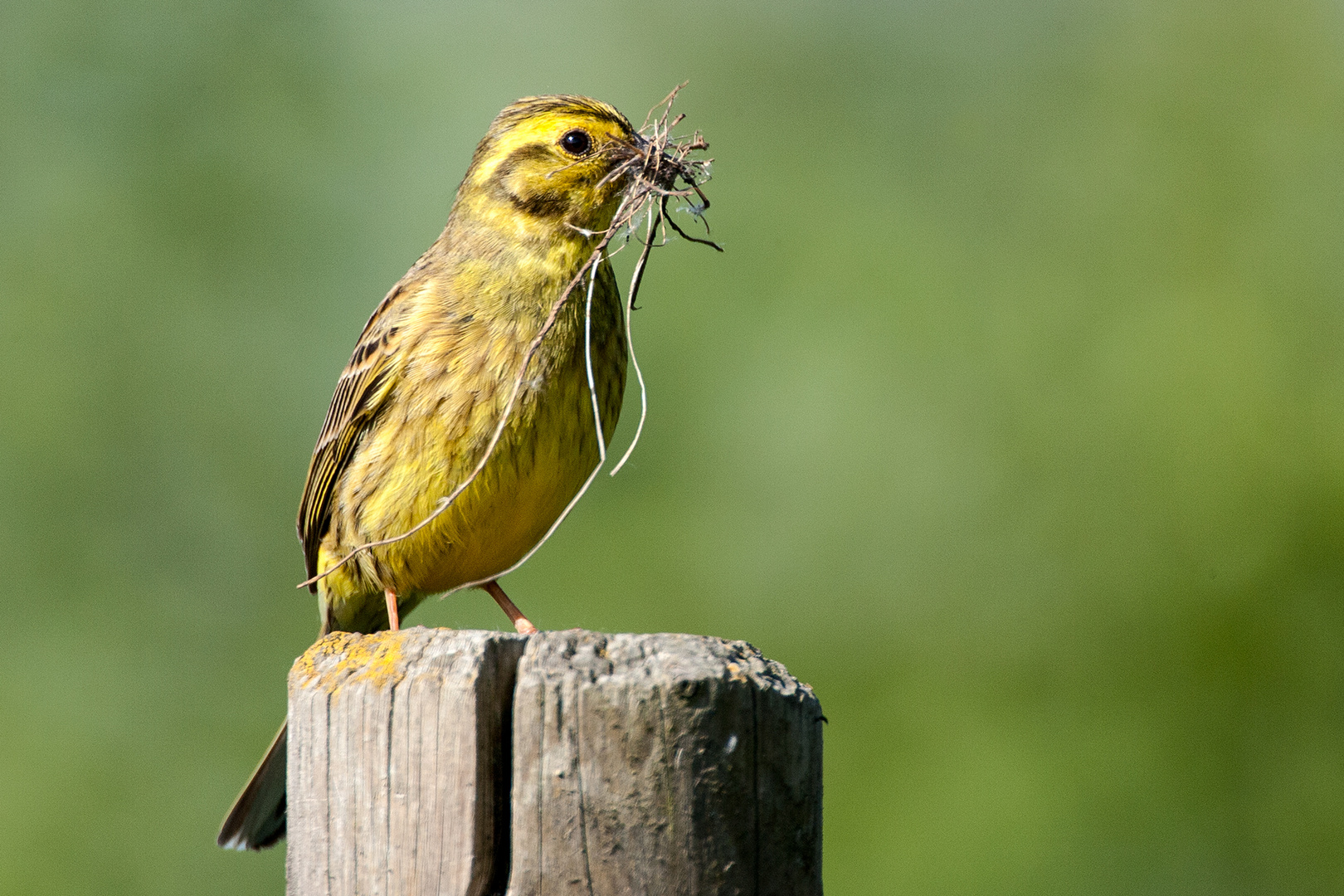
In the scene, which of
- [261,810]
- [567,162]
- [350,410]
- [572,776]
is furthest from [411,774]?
[567,162]

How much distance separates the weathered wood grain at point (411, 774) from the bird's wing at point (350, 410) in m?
2.32

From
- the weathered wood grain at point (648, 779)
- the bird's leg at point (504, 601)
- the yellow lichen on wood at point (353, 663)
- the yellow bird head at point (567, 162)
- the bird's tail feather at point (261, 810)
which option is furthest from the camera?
the bird's leg at point (504, 601)

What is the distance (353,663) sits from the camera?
2.74m

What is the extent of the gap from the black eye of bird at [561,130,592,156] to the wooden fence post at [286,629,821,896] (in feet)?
8.82

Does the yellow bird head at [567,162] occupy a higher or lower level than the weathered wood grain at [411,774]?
higher

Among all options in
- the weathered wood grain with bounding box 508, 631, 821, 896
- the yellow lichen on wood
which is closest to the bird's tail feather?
the yellow lichen on wood

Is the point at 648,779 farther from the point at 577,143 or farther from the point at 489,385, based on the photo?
the point at 577,143

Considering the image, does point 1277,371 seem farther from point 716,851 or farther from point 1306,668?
point 716,851

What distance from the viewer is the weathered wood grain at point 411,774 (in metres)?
2.47

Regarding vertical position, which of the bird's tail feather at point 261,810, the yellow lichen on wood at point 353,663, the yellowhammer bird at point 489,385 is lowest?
the yellow lichen on wood at point 353,663

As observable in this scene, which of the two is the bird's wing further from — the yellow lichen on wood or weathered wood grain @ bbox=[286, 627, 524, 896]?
weathered wood grain @ bbox=[286, 627, 524, 896]

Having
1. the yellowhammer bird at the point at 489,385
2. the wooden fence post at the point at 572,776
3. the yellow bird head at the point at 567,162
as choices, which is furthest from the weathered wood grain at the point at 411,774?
the yellow bird head at the point at 567,162

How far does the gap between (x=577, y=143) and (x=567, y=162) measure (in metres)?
0.07

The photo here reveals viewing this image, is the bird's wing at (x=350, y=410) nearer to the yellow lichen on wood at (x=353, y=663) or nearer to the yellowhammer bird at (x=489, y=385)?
the yellowhammer bird at (x=489, y=385)
